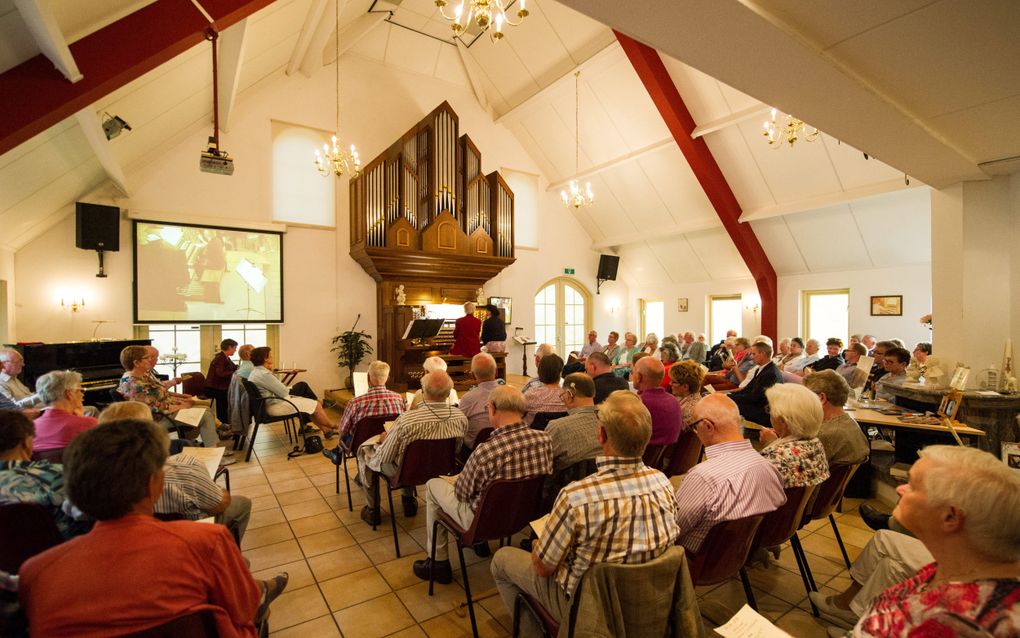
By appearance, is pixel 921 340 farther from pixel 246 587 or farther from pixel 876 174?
pixel 246 587

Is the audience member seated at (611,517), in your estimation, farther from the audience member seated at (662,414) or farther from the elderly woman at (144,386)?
the elderly woman at (144,386)

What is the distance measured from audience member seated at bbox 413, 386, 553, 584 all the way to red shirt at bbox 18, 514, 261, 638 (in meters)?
1.17

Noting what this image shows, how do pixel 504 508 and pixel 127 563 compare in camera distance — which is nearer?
pixel 127 563

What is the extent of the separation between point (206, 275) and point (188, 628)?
7.36 m

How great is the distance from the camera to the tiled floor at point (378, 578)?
7.75 ft

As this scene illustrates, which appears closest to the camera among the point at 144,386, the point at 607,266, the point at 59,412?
the point at 59,412

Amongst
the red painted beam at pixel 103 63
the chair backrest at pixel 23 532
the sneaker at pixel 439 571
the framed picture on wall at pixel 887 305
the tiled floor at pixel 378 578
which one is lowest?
the tiled floor at pixel 378 578

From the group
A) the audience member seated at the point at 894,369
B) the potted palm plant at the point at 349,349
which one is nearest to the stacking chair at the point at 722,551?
Answer: the audience member seated at the point at 894,369

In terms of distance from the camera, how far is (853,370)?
17.2 feet

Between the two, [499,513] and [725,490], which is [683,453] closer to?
[725,490]

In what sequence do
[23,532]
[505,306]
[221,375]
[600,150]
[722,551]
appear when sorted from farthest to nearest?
[505,306] → [600,150] → [221,375] → [722,551] → [23,532]

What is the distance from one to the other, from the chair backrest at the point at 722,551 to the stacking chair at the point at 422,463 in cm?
160

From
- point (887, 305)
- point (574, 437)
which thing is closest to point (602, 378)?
point (574, 437)

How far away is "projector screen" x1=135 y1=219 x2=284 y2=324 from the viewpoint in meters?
6.86
